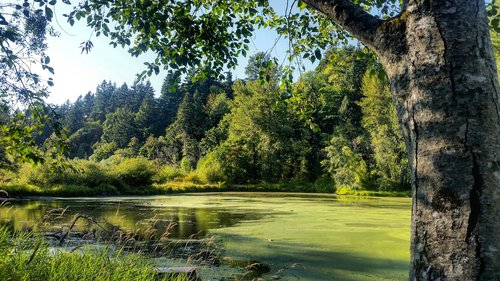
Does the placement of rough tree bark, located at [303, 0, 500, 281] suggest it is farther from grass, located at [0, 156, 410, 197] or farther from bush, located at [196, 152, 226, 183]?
bush, located at [196, 152, 226, 183]

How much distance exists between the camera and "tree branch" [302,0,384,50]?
1.15 metres

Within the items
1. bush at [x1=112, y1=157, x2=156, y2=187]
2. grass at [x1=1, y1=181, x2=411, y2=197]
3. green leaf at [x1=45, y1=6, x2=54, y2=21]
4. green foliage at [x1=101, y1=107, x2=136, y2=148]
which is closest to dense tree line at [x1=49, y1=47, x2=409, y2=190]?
grass at [x1=1, y1=181, x2=411, y2=197]

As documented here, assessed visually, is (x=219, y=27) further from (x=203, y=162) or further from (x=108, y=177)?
(x=203, y=162)

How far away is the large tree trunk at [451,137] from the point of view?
2.84 ft

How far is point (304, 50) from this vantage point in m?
2.93

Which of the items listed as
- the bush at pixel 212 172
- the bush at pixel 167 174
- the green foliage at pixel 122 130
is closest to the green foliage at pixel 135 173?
the bush at pixel 167 174

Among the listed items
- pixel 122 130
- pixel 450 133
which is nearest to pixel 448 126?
pixel 450 133

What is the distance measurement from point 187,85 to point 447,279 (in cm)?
209

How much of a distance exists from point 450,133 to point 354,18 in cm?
49

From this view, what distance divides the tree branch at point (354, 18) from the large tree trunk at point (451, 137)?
0.12 m

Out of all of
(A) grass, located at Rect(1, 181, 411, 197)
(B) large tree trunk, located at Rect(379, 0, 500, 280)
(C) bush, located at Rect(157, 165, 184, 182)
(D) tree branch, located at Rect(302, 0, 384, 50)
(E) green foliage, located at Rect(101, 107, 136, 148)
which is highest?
(E) green foliage, located at Rect(101, 107, 136, 148)

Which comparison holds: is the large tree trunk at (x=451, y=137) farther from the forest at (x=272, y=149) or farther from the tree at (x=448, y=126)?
the forest at (x=272, y=149)

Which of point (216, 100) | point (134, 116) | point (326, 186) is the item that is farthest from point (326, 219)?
point (134, 116)

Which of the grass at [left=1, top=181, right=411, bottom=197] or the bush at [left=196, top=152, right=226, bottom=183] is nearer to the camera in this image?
the grass at [left=1, top=181, right=411, bottom=197]
